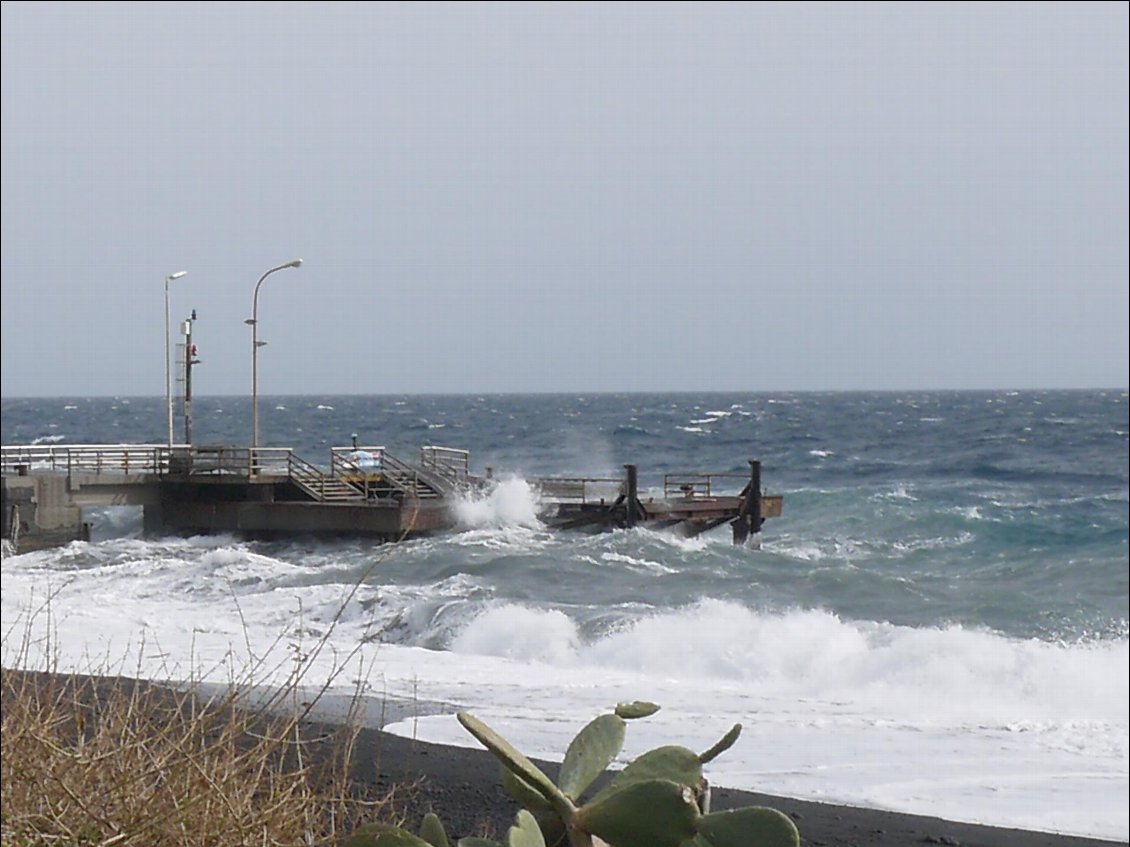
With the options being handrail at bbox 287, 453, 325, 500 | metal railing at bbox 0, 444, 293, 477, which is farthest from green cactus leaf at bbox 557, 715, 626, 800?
metal railing at bbox 0, 444, 293, 477

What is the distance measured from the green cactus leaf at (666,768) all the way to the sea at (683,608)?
6.69 ft

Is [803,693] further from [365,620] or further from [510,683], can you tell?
[365,620]

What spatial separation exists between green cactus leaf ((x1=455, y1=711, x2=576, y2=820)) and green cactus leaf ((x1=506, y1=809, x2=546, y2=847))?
132 mm

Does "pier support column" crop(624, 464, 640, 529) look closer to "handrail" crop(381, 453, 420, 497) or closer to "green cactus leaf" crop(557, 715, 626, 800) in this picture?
"handrail" crop(381, 453, 420, 497)

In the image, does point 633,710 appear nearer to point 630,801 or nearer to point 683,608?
point 630,801

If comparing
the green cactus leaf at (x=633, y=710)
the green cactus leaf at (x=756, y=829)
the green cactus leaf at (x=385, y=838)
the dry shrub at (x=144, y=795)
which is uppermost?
the green cactus leaf at (x=633, y=710)

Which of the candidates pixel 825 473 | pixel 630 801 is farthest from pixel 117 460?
pixel 630 801

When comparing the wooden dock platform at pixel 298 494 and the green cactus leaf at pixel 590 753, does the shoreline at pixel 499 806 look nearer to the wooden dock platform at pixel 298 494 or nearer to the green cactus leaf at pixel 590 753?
the green cactus leaf at pixel 590 753

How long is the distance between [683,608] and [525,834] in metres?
16.6

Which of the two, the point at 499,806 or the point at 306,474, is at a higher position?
the point at 306,474

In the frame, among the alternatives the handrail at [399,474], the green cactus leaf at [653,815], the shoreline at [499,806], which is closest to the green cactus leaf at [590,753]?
the green cactus leaf at [653,815]

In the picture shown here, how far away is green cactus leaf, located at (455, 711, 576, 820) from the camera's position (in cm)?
208

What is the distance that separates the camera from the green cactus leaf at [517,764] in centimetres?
208

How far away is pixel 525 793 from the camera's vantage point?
7.19 ft
